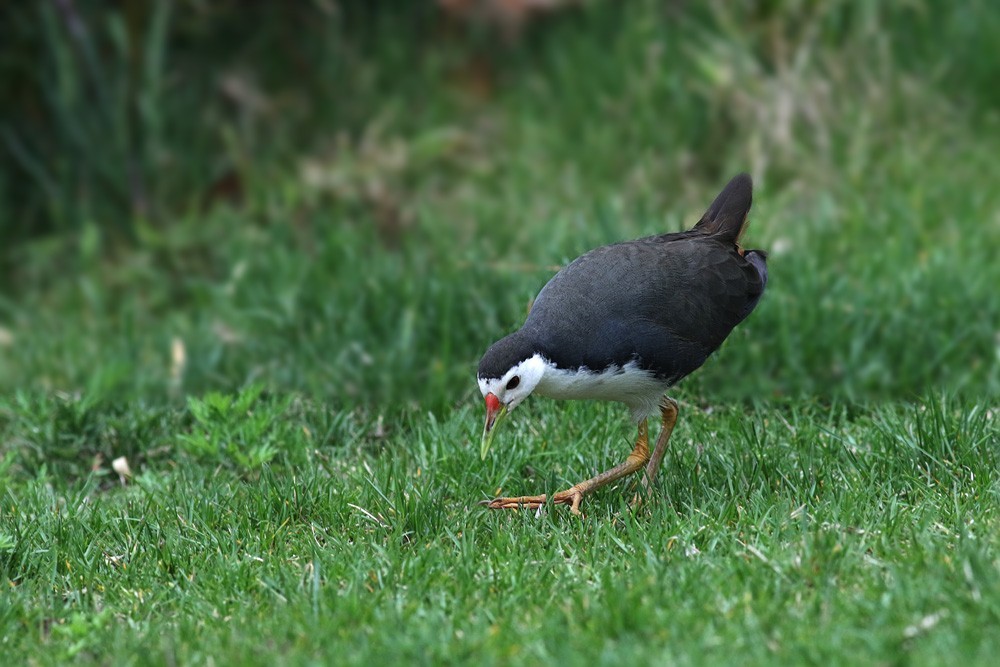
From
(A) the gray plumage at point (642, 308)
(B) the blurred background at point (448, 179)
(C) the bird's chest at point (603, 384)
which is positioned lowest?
(B) the blurred background at point (448, 179)

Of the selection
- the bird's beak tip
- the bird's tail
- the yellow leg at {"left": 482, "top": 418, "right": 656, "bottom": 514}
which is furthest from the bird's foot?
the bird's tail

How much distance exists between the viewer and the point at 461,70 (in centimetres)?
904

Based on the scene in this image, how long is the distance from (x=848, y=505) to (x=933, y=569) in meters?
0.55

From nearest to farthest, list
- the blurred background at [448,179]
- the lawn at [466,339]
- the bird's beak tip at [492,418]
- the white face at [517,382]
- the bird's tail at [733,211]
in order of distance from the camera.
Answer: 1. the lawn at [466,339]
2. the white face at [517,382]
3. the bird's beak tip at [492,418]
4. the bird's tail at [733,211]
5. the blurred background at [448,179]

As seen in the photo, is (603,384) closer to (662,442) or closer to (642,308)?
(642,308)

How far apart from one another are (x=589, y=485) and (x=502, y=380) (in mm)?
543

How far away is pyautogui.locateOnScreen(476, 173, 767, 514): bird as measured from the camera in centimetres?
424

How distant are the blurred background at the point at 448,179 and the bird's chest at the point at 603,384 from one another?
1.07m

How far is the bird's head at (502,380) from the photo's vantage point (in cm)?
423

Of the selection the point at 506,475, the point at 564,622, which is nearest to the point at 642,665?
the point at 564,622

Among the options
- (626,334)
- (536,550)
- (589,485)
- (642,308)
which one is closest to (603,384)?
(626,334)

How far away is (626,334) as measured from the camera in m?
4.28

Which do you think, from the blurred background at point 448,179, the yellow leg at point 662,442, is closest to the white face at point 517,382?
the yellow leg at point 662,442

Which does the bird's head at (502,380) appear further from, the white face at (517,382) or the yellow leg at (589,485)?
the yellow leg at (589,485)
